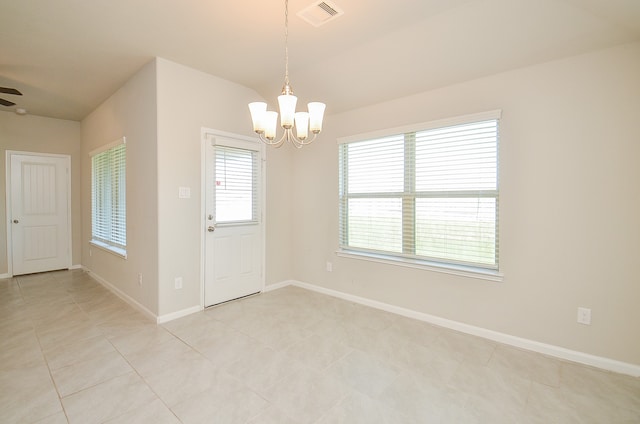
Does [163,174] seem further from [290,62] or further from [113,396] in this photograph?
[113,396]

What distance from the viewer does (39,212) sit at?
538 cm

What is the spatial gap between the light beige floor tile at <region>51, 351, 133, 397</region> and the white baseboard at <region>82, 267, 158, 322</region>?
771mm

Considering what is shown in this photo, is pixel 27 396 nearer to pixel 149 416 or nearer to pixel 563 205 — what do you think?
pixel 149 416

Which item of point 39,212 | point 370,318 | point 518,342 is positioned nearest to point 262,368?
point 370,318

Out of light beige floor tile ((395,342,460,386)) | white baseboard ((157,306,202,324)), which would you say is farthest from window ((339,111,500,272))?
white baseboard ((157,306,202,324))

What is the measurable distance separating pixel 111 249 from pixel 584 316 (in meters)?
5.48

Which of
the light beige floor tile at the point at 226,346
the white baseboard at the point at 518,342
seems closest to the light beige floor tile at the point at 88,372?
the light beige floor tile at the point at 226,346

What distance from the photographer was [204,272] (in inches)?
142

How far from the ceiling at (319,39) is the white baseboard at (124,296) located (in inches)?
109

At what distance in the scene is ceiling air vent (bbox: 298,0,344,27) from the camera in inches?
89.8

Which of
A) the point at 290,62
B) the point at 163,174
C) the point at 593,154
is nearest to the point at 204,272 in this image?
the point at 163,174

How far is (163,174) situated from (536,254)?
3731 millimetres

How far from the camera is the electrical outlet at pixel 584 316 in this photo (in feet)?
7.91

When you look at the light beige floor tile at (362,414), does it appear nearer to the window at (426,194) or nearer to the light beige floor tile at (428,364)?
the light beige floor tile at (428,364)
